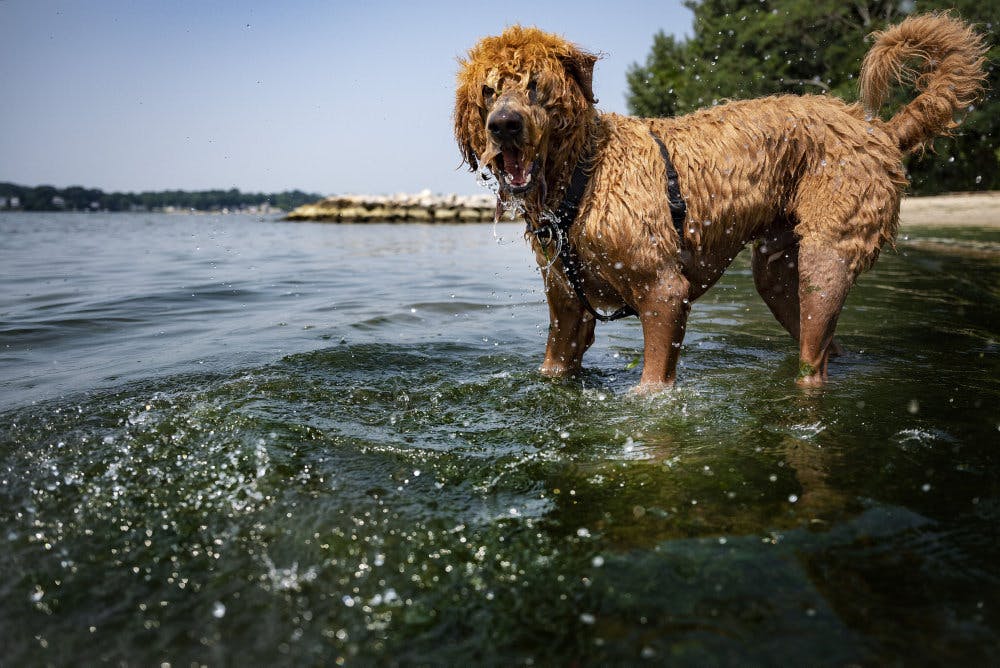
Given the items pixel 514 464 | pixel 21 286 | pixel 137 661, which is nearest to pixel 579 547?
pixel 514 464

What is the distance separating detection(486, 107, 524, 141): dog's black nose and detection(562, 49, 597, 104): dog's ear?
60 centimetres

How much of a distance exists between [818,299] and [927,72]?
1.83 meters

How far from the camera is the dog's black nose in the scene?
12.2ft

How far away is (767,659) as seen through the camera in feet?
6.20

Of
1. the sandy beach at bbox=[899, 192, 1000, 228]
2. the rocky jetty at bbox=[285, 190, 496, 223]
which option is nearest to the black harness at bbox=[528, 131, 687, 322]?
the sandy beach at bbox=[899, 192, 1000, 228]

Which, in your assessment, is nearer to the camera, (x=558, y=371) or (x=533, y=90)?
(x=533, y=90)

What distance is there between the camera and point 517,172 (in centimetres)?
398

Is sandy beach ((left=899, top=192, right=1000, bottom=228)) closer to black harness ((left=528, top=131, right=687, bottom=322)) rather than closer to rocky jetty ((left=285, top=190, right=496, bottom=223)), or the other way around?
black harness ((left=528, top=131, right=687, bottom=322))

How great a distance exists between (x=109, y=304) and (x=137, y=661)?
8.35m

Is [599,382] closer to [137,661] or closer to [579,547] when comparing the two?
[579,547]

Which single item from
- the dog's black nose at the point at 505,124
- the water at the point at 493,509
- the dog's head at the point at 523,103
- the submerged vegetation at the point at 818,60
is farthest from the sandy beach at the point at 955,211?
the dog's black nose at the point at 505,124

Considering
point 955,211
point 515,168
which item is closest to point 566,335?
point 515,168

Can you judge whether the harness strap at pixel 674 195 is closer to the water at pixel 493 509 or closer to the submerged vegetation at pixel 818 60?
the water at pixel 493 509

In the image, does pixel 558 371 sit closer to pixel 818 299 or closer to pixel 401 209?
pixel 818 299
